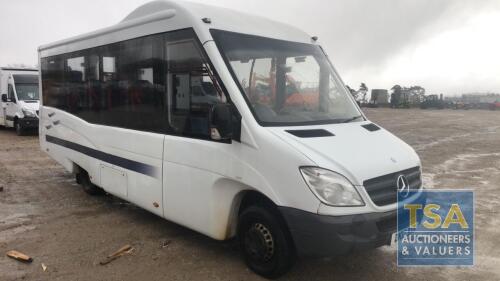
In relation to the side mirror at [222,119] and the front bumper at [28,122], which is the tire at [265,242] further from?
the front bumper at [28,122]

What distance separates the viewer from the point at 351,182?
3.84 meters

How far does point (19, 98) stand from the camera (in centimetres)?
1830

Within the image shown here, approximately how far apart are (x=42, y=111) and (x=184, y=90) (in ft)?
17.2

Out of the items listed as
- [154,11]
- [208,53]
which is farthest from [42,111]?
[208,53]

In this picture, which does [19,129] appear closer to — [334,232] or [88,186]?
[88,186]

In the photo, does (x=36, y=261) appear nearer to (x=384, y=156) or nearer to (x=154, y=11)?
(x=154, y=11)

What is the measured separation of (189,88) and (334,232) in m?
2.30

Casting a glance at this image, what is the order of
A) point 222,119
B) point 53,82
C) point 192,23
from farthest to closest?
point 53,82 < point 192,23 < point 222,119

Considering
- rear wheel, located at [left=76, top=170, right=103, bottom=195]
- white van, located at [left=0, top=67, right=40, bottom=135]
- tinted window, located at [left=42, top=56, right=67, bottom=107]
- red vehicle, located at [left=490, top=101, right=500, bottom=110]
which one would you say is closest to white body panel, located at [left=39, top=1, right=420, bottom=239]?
rear wheel, located at [left=76, top=170, right=103, bottom=195]

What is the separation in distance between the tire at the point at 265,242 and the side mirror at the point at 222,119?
810 millimetres

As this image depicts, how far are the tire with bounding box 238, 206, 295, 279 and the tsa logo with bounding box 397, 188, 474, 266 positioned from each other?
1.12 meters

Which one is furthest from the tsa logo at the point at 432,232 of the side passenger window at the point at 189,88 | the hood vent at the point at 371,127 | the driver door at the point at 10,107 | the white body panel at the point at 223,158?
the driver door at the point at 10,107

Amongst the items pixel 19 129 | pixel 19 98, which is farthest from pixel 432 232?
pixel 19 98

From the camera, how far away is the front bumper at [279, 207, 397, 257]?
12.5 ft
